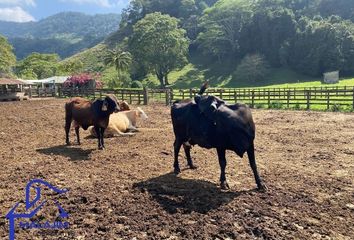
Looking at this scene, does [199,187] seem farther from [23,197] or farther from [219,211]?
[23,197]

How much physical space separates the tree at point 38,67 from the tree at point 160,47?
20.5m

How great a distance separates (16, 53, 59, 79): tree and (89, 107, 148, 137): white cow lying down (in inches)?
2619

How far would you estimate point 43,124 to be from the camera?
14.8m

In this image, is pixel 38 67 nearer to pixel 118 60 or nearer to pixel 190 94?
pixel 118 60

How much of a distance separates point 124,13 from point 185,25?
29439 mm

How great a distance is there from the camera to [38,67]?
7775cm

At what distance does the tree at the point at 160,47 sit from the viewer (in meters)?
64.1

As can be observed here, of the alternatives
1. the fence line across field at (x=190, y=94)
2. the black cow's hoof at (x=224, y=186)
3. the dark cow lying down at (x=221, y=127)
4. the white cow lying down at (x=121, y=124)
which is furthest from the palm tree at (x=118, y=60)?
the black cow's hoof at (x=224, y=186)

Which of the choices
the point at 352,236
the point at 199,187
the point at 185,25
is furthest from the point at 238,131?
the point at 185,25

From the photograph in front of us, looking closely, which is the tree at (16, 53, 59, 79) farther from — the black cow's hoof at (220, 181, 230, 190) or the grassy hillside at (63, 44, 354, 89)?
the black cow's hoof at (220, 181, 230, 190)

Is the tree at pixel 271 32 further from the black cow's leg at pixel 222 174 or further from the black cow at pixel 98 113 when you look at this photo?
the black cow's leg at pixel 222 174

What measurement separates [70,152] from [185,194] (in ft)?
14.2

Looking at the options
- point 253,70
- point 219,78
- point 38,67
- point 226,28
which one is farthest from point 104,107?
point 38,67

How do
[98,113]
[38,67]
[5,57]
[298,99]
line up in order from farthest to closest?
[38,67] → [5,57] → [298,99] → [98,113]
